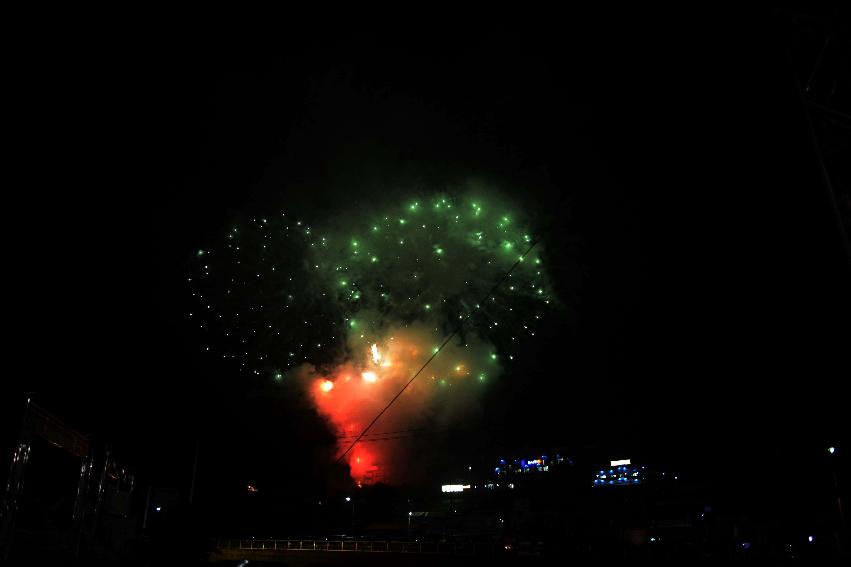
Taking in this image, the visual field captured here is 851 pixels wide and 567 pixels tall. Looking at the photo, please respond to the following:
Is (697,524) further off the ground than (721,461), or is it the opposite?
(721,461)

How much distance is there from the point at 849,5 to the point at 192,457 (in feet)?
81.1

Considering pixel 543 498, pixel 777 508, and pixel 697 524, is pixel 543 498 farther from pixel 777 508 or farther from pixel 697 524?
pixel 777 508

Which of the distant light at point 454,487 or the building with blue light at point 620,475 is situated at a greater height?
the building with blue light at point 620,475

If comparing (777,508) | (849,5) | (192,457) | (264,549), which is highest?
(849,5)

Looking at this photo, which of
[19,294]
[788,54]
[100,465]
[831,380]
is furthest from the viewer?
[831,380]

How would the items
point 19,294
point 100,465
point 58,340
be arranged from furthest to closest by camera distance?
point 100,465
point 58,340
point 19,294

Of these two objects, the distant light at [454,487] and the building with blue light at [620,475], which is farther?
the distant light at [454,487]

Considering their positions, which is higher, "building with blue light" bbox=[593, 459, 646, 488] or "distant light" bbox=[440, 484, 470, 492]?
"building with blue light" bbox=[593, 459, 646, 488]

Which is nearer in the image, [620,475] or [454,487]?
[620,475]

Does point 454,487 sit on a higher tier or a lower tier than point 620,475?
lower

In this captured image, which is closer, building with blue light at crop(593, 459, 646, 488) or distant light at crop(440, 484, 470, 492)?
building with blue light at crop(593, 459, 646, 488)

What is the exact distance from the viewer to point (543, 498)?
42.4 metres

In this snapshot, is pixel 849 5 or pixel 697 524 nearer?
pixel 849 5

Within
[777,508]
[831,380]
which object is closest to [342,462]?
[777,508]
